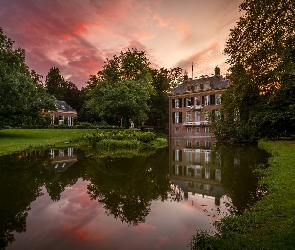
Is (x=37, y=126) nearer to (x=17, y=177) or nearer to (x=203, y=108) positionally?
(x=203, y=108)

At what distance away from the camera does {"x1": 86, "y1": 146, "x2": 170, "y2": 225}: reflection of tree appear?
5497 millimetres

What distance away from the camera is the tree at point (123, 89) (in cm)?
3406

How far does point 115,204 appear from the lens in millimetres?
5902

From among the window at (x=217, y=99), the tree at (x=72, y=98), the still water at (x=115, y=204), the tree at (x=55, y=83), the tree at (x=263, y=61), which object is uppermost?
Result: the tree at (x=55, y=83)

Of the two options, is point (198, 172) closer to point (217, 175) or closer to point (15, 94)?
point (217, 175)

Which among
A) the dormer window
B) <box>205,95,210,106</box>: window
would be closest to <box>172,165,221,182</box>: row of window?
<box>205,95,210,106</box>: window

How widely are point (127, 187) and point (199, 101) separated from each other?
36880 millimetres

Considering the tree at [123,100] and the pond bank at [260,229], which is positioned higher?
the tree at [123,100]

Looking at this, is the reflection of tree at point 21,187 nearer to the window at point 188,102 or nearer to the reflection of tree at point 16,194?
the reflection of tree at point 16,194

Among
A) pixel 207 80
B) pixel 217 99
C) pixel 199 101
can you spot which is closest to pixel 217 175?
pixel 217 99

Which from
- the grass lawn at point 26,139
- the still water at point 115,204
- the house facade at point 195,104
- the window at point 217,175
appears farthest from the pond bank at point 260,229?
the house facade at point 195,104

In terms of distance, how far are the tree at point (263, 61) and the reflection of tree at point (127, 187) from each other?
398 cm

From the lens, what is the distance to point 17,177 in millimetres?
8664

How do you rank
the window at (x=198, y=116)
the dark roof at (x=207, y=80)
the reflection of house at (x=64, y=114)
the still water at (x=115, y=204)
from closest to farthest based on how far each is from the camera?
the still water at (x=115, y=204) → the dark roof at (x=207, y=80) → the window at (x=198, y=116) → the reflection of house at (x=64, y=114)
